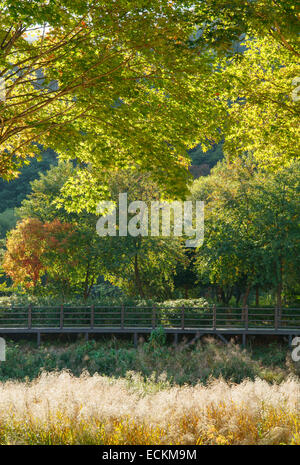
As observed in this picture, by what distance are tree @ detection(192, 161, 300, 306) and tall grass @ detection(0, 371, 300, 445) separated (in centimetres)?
1861

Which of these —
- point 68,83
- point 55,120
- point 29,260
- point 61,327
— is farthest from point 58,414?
point 29,260

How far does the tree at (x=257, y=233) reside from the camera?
80.2 ft

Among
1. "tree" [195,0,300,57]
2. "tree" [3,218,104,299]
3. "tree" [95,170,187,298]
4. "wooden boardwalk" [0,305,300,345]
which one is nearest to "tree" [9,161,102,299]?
"tree" [3,218,104,299]

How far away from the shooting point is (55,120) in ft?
33.4

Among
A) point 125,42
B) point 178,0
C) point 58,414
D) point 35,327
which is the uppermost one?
point 178,0

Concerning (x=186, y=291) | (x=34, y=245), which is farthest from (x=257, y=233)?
(x=34, y=245)

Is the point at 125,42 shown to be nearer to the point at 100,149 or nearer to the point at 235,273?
the point at 100,149

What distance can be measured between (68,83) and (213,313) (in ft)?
50.5

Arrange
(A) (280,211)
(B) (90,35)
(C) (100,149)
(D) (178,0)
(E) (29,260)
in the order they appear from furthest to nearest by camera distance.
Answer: (E) (29,260) → (A) (280,211) → (C) (100,149) → (B) (90,35) → (D) (178,0)

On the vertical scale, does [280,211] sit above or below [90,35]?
below

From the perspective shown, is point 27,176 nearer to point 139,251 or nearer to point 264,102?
point 139,251

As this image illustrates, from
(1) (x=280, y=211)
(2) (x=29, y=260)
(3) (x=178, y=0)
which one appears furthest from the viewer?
(2) (x=29, y=260)

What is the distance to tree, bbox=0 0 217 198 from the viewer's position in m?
7.45

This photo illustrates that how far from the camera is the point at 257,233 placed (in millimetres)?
25672
